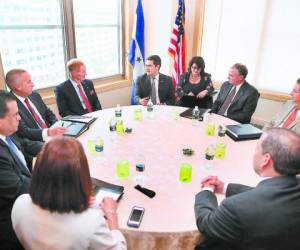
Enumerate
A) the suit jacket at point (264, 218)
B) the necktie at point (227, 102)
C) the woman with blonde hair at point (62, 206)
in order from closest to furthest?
the woman with blonde hair at point (62, 206) < the suit jacket at point (264, 218) < the necktie at point (227, 102)

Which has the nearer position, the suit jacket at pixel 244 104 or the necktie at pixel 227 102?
the suit jacket at pixel 244 104

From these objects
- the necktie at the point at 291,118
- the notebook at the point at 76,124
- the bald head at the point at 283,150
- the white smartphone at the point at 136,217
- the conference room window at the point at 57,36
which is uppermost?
the conference room window at the point at 57,36

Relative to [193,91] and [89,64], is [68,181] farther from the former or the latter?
[89,64]

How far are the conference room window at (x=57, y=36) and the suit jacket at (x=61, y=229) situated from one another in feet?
8.99

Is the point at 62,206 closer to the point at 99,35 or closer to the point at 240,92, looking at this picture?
the point at 240,92

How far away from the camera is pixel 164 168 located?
1.84 meters

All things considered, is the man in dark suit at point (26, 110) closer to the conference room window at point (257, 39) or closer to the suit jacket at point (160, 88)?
the suit jacket at point (160, 88)

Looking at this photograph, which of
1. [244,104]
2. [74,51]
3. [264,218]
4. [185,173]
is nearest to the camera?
[264,218]

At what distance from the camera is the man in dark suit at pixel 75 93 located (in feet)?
9.98

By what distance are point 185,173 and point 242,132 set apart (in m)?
0.95

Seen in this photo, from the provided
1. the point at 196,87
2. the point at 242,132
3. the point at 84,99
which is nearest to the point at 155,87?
the point at 196,87

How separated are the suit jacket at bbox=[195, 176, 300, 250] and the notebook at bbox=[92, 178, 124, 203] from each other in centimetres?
57

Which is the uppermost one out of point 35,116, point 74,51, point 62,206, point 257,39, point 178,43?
point 257,39

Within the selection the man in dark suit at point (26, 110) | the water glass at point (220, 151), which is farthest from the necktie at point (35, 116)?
the water glass at point (220, 151)
